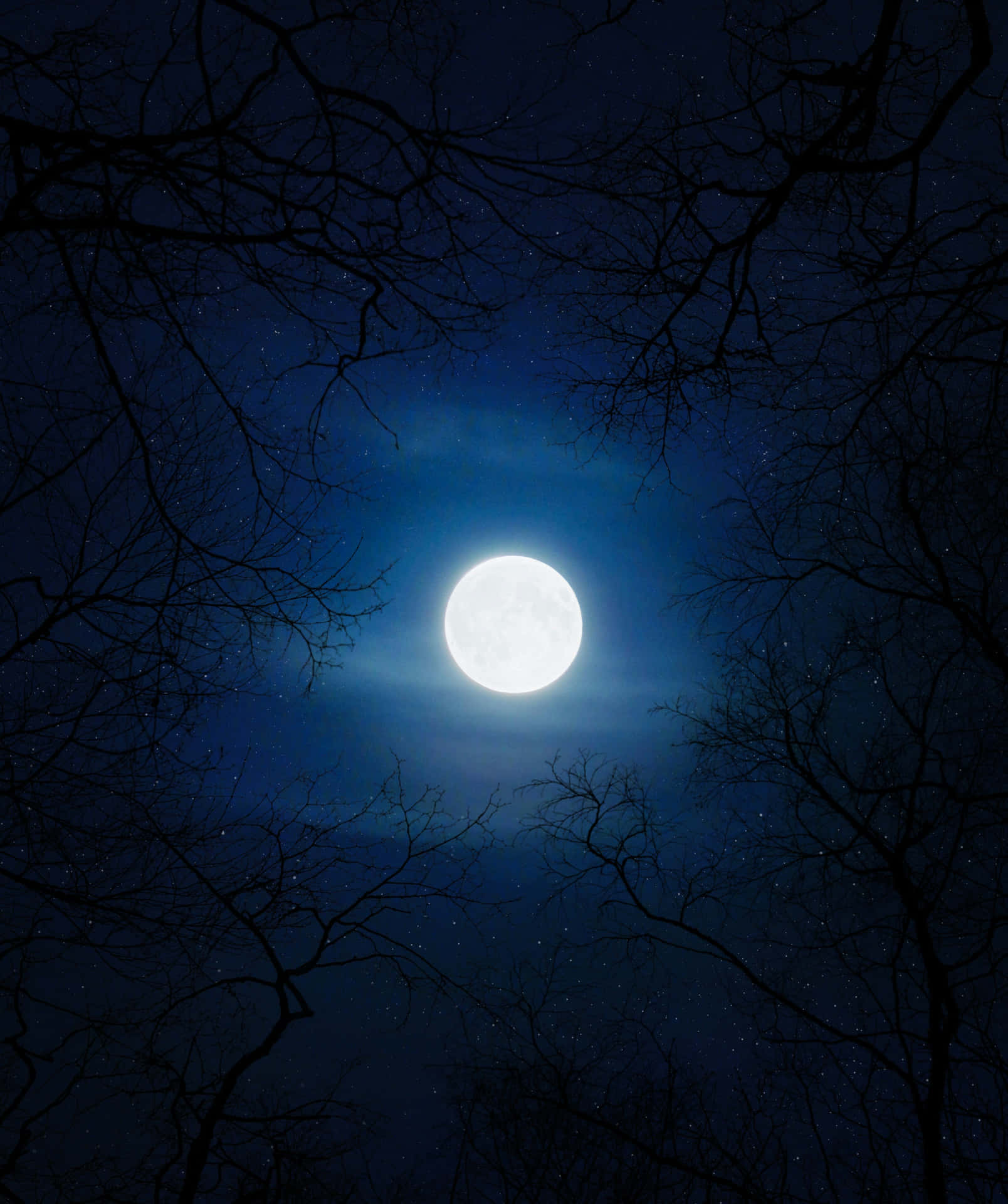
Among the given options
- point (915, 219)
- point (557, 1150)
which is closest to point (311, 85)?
point (915, 219)

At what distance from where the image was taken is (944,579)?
5.11 m

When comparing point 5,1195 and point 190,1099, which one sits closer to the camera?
point 5,1195

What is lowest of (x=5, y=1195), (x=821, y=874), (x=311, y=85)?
(x=5, y=1195)

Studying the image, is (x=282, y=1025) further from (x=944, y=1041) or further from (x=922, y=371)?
(x=922, y=371)

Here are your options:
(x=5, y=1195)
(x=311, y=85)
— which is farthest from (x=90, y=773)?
(x=311, y=85)

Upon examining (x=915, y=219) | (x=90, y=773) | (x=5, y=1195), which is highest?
(x=915, y=219)

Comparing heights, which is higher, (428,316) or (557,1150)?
(428,316)

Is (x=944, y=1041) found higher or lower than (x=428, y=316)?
lower

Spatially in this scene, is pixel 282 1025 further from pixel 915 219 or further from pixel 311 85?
pixel 915 219

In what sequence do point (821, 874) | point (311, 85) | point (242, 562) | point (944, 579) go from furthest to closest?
point (821, 874) → point (944, 579) → point (242, 562) → point (311, 85)

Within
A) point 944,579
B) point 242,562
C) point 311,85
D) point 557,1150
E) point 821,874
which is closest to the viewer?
point 311,85

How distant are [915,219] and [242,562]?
3211mm

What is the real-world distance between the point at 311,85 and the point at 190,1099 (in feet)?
18.6

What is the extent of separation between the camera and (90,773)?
13.0 feet
